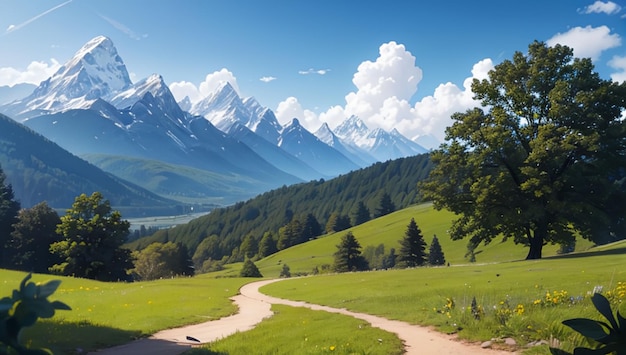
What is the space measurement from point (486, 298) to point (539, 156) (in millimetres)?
18805

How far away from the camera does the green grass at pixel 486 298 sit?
1095cm

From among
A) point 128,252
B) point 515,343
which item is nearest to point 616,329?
point 515,343

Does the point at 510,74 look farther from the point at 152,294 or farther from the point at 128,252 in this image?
the point at 128,252

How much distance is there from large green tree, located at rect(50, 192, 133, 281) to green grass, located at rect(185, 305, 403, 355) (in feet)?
144

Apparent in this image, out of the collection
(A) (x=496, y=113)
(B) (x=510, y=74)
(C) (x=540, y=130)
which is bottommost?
(C) (x=540, y=130)

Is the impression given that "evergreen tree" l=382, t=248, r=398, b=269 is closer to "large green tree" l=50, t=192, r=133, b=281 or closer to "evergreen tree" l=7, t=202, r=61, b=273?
"large green tree" l=50, t=192, r=133, b=281

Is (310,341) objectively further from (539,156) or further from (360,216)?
(360,216)

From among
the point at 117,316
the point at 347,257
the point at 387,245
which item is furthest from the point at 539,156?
the point at 387,245

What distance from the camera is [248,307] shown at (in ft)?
80.6

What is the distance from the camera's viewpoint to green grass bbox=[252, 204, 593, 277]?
8512 cm

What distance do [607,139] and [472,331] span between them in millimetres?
26744

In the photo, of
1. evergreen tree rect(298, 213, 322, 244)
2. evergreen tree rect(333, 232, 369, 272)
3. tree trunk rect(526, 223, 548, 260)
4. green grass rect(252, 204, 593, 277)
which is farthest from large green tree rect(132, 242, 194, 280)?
tree trunk rect(526, 223, 548, 260)

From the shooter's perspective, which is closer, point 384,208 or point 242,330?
point 242,330

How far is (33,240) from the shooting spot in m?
60.3
